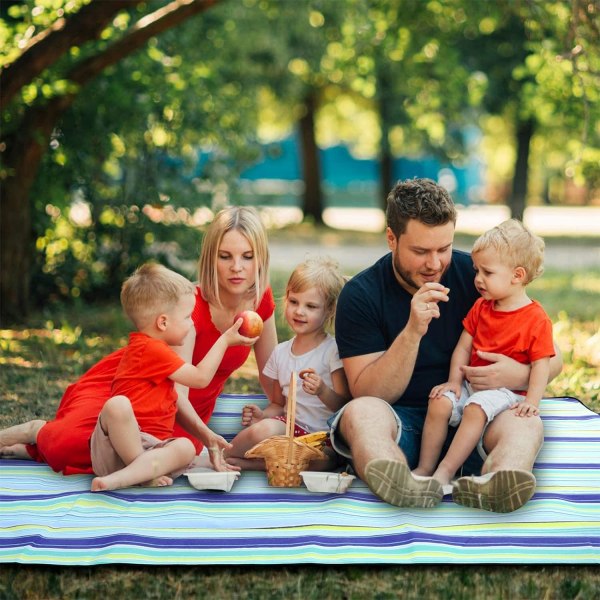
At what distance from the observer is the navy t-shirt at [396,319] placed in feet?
15.3

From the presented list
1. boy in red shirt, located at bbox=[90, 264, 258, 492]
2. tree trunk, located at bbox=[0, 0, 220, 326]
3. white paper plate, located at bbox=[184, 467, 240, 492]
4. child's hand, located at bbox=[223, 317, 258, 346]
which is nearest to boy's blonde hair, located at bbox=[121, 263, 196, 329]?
boy in red shirt, located at bbox=[90, 264, 258, 492]

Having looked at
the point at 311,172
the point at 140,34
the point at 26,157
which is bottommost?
the point at 26,157

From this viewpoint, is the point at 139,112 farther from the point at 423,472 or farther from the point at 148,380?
the point at 423,472

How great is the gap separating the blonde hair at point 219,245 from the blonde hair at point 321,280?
0.54 ft

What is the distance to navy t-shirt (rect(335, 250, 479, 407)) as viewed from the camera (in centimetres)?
468

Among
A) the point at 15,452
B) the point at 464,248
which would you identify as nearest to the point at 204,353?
the point at 15,452

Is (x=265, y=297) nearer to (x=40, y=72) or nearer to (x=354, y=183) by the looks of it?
(x=40, y=72)

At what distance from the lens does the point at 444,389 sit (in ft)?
15.0

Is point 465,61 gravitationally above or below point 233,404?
above

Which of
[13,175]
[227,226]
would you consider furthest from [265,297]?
[13,175]

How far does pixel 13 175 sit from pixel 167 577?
19.8 feet

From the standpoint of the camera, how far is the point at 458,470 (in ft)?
15.2

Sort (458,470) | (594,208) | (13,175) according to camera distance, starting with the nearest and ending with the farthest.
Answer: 1. (458,470)
2. (13,175)
3. (594,208)

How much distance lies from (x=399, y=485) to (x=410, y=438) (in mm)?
533
